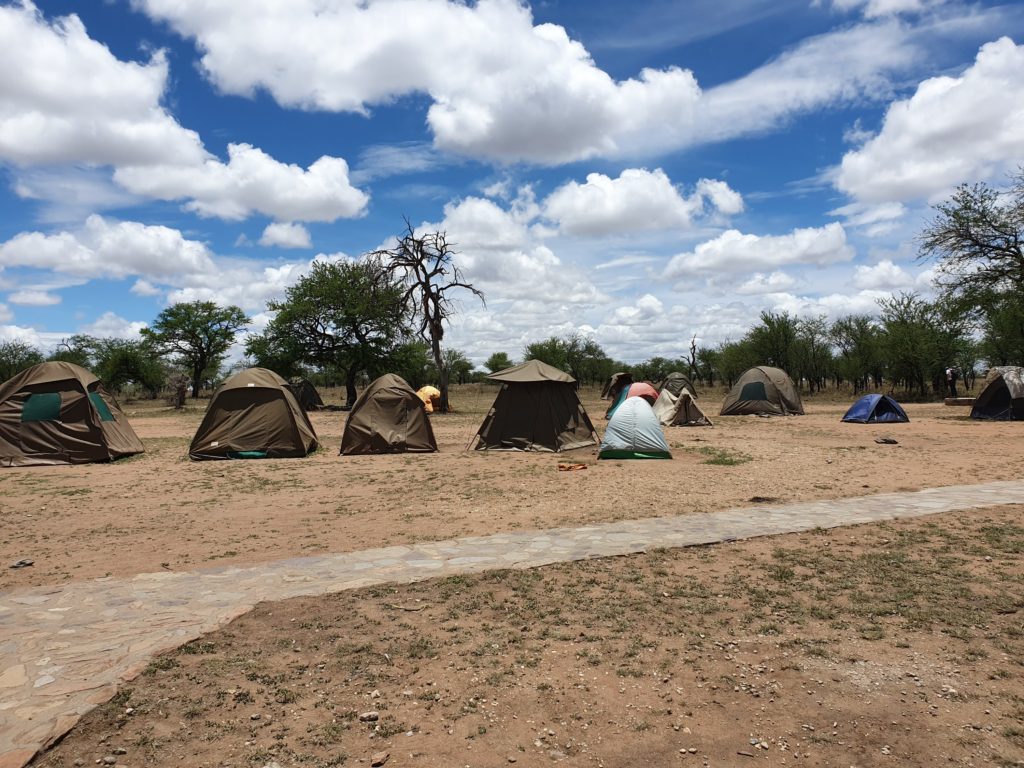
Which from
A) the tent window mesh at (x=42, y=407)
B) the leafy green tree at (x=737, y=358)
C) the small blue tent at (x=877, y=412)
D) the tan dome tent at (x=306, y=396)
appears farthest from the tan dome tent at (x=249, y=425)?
the leafy green tree at (x=737, y=358)

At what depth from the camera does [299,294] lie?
1367 inches

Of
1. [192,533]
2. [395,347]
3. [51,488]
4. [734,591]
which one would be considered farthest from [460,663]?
[395,347]

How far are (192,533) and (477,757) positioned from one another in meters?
6.32

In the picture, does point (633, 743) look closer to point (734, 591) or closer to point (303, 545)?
point (734, 591)

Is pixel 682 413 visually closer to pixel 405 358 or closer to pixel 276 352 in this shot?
pixel 405 358

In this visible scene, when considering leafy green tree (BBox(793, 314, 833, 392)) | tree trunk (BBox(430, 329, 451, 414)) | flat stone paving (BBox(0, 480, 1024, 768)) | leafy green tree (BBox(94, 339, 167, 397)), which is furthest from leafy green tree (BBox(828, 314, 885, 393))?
leafy green tree (BBox(94, 339, 167, 397))

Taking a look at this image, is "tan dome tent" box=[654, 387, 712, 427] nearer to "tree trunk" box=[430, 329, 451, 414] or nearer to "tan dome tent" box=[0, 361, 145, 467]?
"tree trunk" box=[430, 329, 451, 414]

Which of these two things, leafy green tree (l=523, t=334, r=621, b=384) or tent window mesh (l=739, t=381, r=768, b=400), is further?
leafy green tree (l=523, t=334, r=621, b=384)

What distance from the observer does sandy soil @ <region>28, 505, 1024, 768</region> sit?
11.0 feet

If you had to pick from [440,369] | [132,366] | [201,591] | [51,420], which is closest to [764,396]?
[440,369]

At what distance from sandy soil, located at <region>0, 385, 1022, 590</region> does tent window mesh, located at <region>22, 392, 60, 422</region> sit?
1.42m

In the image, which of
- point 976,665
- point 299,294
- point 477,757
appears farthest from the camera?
point 299,294

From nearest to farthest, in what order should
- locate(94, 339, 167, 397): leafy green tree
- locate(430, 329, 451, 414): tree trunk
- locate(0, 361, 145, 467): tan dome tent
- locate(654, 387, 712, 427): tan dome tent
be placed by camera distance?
locate(0, 361, 145, 467): tan dome tent < locate(654, 387, 712, 427): tan dome tent < locate(430, 329, 451, 414): tree trunk < locate(94, 339, 167, 397): leafy green tree

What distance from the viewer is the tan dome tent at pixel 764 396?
27734 mm
